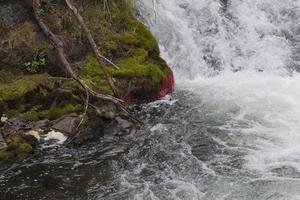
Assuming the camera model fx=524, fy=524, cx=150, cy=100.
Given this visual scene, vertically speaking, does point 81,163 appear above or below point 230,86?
below

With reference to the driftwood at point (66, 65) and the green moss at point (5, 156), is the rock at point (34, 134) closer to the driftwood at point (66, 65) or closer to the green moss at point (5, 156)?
the green moss at point (5, 156)

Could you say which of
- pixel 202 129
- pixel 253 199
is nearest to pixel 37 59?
pixel 202 129

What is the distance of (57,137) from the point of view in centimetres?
821

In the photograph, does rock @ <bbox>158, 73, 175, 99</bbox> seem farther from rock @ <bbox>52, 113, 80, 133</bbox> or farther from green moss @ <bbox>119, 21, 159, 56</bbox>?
rock @ <bbox>52, 113, 80, 133</bbox>

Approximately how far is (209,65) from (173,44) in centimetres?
93

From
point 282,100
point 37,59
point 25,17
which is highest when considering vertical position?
point 25,17

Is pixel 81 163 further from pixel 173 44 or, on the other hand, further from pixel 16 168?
pixel 173 44

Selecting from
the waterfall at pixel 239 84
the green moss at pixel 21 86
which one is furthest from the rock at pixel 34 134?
the waterfall at pixel 239 84

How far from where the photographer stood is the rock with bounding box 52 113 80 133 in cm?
837

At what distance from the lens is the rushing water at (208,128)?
22.9 ft

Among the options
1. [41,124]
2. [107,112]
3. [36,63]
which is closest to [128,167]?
[107,112]

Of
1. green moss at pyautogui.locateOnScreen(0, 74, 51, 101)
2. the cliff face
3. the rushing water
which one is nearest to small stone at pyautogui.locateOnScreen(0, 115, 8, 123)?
the cliff face

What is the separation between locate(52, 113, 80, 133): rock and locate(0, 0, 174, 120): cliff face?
143mm

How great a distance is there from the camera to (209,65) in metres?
11.6
